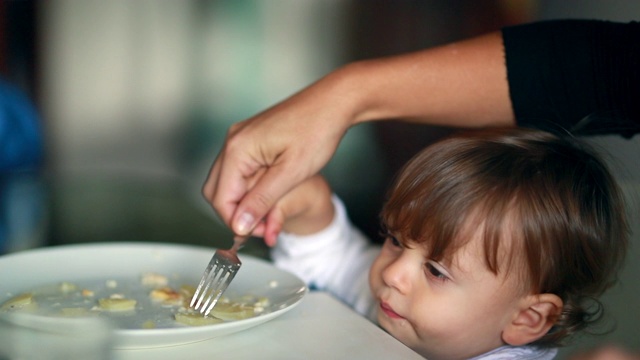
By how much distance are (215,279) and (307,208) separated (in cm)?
36

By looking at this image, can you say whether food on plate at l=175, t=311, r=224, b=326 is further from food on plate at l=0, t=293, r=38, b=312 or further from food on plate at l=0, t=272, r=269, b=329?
food on plate at l=0, t=293, r=38, b=312

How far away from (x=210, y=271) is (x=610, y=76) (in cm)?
61

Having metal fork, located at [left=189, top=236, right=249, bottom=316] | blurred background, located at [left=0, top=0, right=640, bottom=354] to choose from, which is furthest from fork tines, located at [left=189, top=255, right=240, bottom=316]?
blurred background, located at [left=0, top=0, right=640, bottom=354]

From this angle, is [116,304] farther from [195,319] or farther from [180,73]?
[180,73]

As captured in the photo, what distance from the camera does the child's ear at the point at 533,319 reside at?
91cm

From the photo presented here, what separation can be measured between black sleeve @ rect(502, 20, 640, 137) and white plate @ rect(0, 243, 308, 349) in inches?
17.5

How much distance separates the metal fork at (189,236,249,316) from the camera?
0.81 meters

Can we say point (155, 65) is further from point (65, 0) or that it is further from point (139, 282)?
point (139, 282)

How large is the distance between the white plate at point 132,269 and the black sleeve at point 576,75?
0.44m

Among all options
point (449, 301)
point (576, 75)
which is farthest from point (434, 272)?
point (576, 75)

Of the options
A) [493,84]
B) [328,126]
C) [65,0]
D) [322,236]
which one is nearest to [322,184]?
[322,236]

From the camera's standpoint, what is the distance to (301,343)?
2.46 ft

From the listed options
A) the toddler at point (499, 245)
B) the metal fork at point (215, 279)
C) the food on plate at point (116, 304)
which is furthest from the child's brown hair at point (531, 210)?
the food on plate at point (116, 304)

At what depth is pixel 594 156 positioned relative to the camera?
0.96 metres
